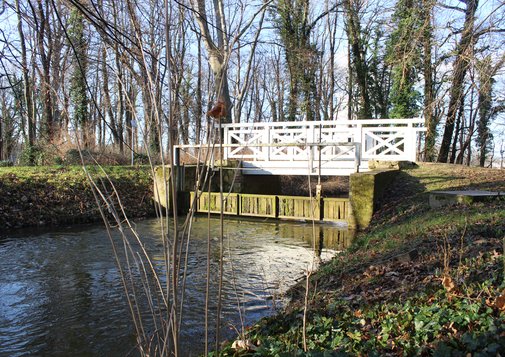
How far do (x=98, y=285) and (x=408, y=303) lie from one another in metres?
4.17

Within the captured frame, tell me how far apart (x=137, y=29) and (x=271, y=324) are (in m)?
2.43

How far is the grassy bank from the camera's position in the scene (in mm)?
2363

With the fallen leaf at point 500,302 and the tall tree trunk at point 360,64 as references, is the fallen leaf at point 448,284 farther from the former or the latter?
the tall tree trunk at point 360,64

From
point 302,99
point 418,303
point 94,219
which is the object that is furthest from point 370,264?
point 302,99

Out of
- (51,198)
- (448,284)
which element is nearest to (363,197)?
(448,284)

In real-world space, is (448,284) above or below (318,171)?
below

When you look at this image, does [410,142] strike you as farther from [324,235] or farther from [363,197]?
[324,235]

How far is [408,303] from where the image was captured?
112 inches

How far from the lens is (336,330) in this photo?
273 cm

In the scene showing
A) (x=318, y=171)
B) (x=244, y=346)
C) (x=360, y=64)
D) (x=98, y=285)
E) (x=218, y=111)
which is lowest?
(x=98, y=285)

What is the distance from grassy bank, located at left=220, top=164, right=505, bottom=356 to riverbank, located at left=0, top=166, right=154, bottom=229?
20.9ft

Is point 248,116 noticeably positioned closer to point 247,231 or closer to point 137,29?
point 247,231

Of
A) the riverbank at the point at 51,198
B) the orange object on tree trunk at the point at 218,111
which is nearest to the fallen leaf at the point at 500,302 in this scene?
the orange object on tree trunk at the point at 218,111

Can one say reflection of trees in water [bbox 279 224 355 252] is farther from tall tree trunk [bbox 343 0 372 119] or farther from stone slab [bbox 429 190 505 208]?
tall tree trunk [bbox 343 0 372 119]
